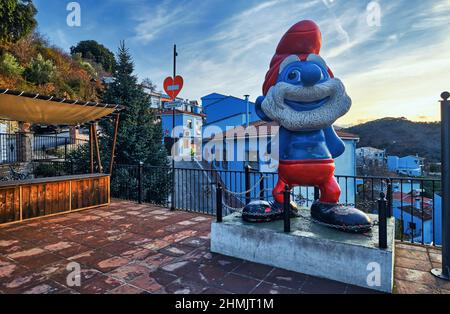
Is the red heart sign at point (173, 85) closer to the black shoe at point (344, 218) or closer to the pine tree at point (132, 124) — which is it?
the pine tree at point (132, 124)

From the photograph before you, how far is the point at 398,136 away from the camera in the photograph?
114ft

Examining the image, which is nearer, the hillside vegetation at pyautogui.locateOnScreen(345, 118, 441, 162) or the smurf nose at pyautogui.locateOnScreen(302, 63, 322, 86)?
the smurf nose at pyautogui.locateOnScreen(302, 63, 322, 86)

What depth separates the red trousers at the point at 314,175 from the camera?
135 inches

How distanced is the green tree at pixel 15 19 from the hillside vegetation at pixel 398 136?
98.7 ft

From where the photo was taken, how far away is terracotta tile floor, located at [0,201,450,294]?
2686 mm

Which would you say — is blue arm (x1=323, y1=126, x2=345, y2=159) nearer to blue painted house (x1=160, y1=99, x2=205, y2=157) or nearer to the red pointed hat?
the red pointed hat

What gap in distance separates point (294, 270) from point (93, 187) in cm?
553

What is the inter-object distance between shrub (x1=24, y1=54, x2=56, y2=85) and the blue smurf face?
55.8 feet

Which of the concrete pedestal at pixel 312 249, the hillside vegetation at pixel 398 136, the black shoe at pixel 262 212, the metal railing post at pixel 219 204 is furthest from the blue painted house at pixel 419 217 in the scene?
the hillside vegetation at pixel 398 136

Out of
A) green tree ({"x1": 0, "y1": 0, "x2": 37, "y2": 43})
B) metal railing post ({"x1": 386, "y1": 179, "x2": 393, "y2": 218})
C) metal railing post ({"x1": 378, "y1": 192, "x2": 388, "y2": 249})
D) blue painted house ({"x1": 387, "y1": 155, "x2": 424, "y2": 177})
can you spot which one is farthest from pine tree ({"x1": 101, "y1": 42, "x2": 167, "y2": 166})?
blue painted house ({"x1": 387, "y1": 155, "x2": 424, "y2": 177})

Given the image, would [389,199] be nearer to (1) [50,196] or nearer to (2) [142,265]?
(2) [142,265]

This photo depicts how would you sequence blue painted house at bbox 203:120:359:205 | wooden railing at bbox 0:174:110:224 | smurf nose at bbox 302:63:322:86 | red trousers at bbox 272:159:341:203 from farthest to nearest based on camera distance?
blue painted house at bbox 203:120:359:205, wooden railing at bbox 0:174:110:224, red trousers at bbox 272:159:341:203, smurf nose at bbox 302:63:322:86

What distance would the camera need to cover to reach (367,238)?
2.92 m

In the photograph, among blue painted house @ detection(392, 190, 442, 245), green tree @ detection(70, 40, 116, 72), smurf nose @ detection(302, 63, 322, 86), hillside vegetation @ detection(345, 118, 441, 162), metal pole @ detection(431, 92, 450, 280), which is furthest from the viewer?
green tree @ detection(70, 40, 116, 72)
